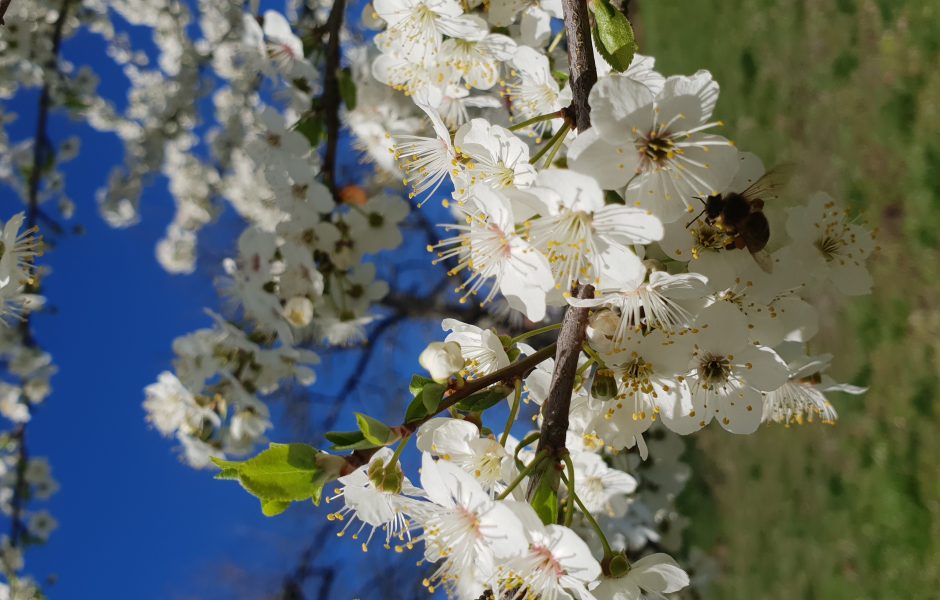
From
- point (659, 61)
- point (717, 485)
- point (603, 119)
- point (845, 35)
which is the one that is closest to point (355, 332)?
point (603, 119)

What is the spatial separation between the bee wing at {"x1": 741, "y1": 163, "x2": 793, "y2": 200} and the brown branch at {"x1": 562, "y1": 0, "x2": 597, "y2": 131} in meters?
0.28

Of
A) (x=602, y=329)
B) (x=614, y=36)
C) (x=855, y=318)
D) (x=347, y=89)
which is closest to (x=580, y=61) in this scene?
(x=614, y=36)

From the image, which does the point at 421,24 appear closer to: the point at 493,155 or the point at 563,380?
the point at 493,155

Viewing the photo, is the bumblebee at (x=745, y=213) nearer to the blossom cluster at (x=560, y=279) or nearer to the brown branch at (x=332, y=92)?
the blossom cluster at (x=560, y=279)

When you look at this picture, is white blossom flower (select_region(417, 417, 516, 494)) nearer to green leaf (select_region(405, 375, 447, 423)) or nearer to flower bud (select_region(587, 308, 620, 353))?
green leaf (select_region(405, 375, 447, 423))

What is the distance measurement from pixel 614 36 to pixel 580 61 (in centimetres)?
7

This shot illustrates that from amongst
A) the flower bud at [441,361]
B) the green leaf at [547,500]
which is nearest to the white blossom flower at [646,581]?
the green leaf at [547,500]

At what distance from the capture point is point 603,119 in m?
0.89

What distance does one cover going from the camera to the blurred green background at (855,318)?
3.12 m

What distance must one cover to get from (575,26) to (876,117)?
323cm

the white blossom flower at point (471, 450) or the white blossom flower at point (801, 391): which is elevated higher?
the white blossom flower at point (801, 391)

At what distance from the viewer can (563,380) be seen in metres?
1.00

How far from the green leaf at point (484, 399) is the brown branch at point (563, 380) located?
8cm

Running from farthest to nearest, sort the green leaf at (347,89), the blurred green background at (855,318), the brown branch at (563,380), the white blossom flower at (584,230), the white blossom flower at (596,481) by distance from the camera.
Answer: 1. the blurred green background at (855,318)
2. the green leaf at (347,89)
3. the white blossom flower at (596,481)
4. the brown branch at (563,380)
5. the white blossom flower at (584,230)
